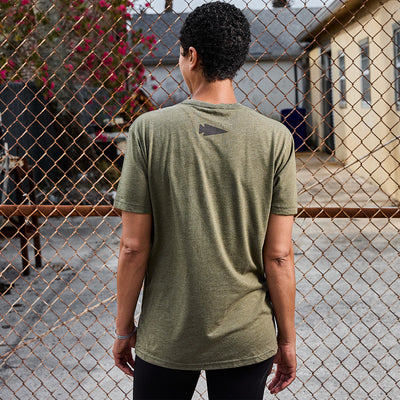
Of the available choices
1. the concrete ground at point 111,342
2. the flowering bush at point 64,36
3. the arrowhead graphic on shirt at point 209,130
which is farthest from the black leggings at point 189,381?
the flowering bush at point 64,36

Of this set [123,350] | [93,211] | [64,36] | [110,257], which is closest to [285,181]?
[123,350]

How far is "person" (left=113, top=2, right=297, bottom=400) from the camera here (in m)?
1.64

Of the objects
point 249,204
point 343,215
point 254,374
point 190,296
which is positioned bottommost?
point 343,215

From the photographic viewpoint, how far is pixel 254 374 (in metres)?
1.79

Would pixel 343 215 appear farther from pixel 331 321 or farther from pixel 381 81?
pixel 381 81

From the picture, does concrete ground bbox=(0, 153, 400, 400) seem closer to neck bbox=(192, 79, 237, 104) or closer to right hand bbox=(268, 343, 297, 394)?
right hand bbox=(268, 343, 297, 394)

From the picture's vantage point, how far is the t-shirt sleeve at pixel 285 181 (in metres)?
1.72

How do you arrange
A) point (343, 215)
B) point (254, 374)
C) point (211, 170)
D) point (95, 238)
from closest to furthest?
point (211, 170) → point (254, 374) → point (343, 215) → point (95, 238)

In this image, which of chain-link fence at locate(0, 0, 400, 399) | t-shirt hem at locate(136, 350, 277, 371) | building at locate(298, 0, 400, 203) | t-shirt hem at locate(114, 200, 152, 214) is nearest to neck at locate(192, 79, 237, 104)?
t-shirt hem at locate(114, 200, 152, 214)

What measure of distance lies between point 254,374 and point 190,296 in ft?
1.08

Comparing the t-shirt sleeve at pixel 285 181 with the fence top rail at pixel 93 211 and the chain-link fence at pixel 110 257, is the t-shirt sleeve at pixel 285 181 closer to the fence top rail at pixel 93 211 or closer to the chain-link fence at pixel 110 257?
the chain-link fence at pixel 110 257

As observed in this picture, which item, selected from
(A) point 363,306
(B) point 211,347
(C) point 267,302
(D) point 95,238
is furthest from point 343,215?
(D) point 95,238

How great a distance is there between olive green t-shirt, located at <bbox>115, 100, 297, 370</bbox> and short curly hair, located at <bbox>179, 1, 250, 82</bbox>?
117 mm

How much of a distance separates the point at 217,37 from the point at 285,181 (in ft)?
1.50
